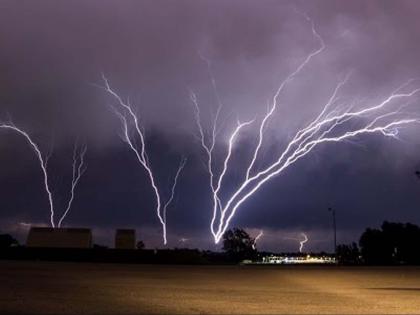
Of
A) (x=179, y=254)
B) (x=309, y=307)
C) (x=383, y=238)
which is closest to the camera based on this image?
(x=309, y=307)

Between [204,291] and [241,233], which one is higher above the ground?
[241,233]

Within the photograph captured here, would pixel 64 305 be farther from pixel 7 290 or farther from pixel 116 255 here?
pixel 116 255

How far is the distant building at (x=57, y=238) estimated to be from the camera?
164 ft

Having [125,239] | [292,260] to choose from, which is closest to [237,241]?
[292,260]

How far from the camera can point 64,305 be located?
1190cm

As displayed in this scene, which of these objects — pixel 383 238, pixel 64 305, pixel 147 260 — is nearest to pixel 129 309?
pixel 64 305

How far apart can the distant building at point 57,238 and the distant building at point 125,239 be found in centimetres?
232

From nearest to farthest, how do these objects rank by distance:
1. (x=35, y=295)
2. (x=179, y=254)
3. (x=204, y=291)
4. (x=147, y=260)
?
(x=35, y=295), (x=204, y=291), (x=147, y=260), (x=179, y=254)

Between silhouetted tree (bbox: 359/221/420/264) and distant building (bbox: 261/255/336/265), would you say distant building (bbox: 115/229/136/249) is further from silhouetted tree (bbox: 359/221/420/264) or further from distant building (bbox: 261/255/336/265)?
silhouetted tree (bbox: 359/221/420/264)

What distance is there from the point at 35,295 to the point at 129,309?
3388mm

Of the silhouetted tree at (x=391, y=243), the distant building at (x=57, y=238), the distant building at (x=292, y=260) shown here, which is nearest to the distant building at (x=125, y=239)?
the distant building at (x=57, y=238)

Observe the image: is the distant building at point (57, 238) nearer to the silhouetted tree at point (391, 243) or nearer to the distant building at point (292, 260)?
the distant building at point (292, 260)

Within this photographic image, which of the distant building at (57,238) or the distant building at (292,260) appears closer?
the distant building at (57,238)

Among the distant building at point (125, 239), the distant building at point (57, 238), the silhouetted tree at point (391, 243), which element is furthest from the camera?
the silhouetted tree at point (391, 243)
